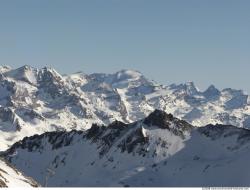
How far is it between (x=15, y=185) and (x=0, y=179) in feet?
24.6

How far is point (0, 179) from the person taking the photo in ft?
382

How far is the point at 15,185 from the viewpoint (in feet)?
405
